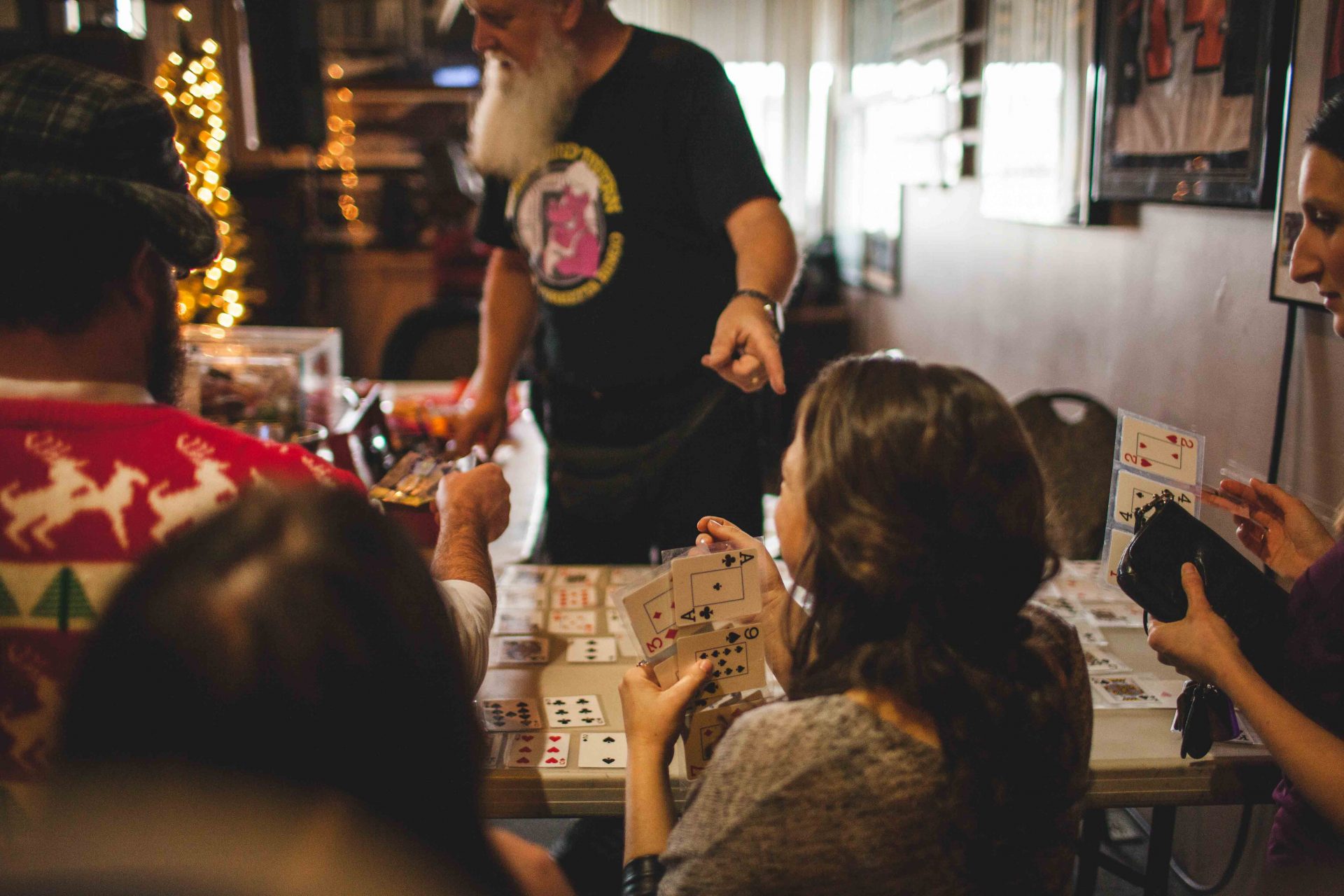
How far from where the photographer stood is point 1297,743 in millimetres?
1118

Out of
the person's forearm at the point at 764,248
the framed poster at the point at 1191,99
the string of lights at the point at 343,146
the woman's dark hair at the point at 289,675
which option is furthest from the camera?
the string of lights at the point at 343,146

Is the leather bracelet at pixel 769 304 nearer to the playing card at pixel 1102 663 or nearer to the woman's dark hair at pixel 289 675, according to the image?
the playing card at pixel 1102 663

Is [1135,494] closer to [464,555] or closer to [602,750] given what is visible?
[602,750]

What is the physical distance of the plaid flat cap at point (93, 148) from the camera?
909mm

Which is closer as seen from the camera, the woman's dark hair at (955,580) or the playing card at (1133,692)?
the woman's dark hair at (955,580)

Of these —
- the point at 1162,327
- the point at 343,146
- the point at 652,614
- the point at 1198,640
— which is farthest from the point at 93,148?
the point at 343,146

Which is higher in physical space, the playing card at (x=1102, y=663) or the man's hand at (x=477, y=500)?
the man's hand at (x=477, y=500)

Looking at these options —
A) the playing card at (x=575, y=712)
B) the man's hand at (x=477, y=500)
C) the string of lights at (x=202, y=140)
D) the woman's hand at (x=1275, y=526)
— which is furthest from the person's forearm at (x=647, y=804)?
the string of lights at (x=202, y=140)

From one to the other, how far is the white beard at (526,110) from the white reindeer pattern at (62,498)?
4.52 ft

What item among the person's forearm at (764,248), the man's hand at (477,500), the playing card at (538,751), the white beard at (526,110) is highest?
the white beard at (526,110)

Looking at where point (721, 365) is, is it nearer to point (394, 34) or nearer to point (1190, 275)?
point (1190, 275)

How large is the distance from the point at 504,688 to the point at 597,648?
18 cm

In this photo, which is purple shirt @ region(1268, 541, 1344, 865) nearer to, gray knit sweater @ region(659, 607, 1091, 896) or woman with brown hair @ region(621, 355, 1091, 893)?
woman with brown hair @ region(621, 355, 1091, 893)

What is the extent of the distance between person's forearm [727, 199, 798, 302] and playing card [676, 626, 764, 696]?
0.76 meters
